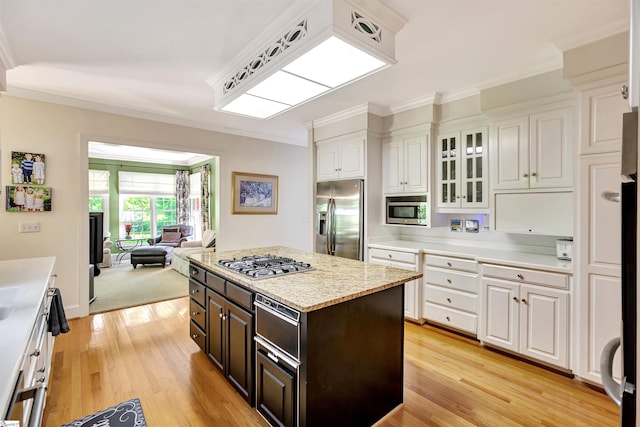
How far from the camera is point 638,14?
0.59 m

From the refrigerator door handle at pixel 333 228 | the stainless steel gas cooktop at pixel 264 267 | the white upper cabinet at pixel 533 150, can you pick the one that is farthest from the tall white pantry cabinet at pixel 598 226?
the refrigerator door handle at pixel 333 228

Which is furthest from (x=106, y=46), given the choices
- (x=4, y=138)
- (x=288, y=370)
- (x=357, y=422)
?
(x=357, y=422)

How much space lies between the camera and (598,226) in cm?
218

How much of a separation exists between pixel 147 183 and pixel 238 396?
23.9 feet

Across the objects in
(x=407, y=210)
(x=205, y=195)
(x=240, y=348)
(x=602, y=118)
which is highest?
(x=602, y=118)

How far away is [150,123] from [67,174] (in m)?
1.16

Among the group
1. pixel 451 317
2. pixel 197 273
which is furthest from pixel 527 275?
pixel 197 273

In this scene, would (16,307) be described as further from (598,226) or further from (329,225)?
(598,226)

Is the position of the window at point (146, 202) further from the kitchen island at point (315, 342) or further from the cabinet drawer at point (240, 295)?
the cabinet drawer at point (240, 295)

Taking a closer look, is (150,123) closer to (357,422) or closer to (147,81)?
(147,81)

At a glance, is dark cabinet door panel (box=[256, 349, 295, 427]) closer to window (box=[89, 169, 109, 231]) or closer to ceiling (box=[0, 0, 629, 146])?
ceiling (box=[0, 0, 629, 146])

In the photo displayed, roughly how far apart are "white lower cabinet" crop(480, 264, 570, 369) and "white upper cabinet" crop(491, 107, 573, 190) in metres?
0.82

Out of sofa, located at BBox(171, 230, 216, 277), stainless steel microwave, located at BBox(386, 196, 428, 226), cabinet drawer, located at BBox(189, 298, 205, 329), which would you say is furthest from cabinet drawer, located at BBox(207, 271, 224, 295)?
sofa, located at BBox(171, 230, 216, 277)

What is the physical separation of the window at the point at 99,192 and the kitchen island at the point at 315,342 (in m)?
6.58
